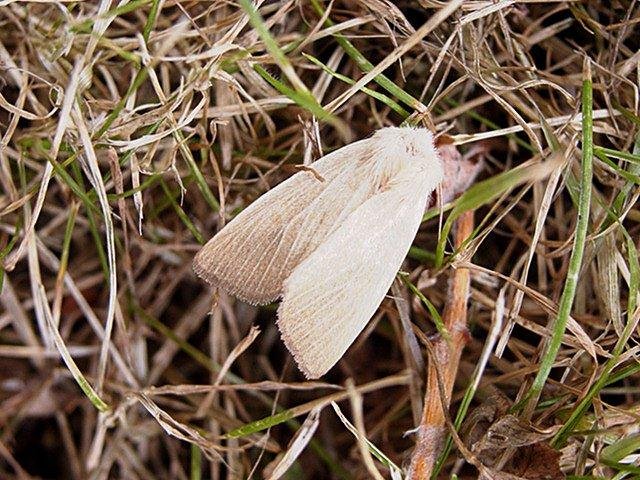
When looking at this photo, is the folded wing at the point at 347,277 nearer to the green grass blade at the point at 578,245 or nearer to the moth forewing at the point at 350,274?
the moth forewing at the point at 350,274

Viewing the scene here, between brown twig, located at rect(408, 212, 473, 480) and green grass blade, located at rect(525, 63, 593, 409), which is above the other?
green grass blade, located at rect(525, 63, 593, 409)

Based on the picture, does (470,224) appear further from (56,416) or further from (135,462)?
(56,416)

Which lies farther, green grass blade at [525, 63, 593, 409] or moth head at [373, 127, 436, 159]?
moth head at [373, 127, 436, 159]

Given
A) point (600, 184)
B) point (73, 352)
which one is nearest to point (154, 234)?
point (73, 352)

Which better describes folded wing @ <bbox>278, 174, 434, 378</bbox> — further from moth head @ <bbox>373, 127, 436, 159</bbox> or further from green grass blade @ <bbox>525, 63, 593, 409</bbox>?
green grass blade @ <bbox>525, 63, 593, 409</bbox>

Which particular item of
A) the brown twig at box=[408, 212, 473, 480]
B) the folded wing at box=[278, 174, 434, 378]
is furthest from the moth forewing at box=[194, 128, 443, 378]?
the brown twig at box=[408, 212, 473, 480]

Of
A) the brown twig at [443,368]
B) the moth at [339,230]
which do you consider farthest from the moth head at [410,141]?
the brown twig at [443,368]

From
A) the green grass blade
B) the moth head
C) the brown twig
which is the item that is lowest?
the brown twig

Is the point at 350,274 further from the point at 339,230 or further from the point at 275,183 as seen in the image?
the point at 275,183

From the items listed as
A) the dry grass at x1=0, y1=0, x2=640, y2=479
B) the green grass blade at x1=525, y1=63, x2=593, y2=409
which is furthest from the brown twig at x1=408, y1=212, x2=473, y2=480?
the green grass blade at x1=525, y1=63, x2=593, y2=409
